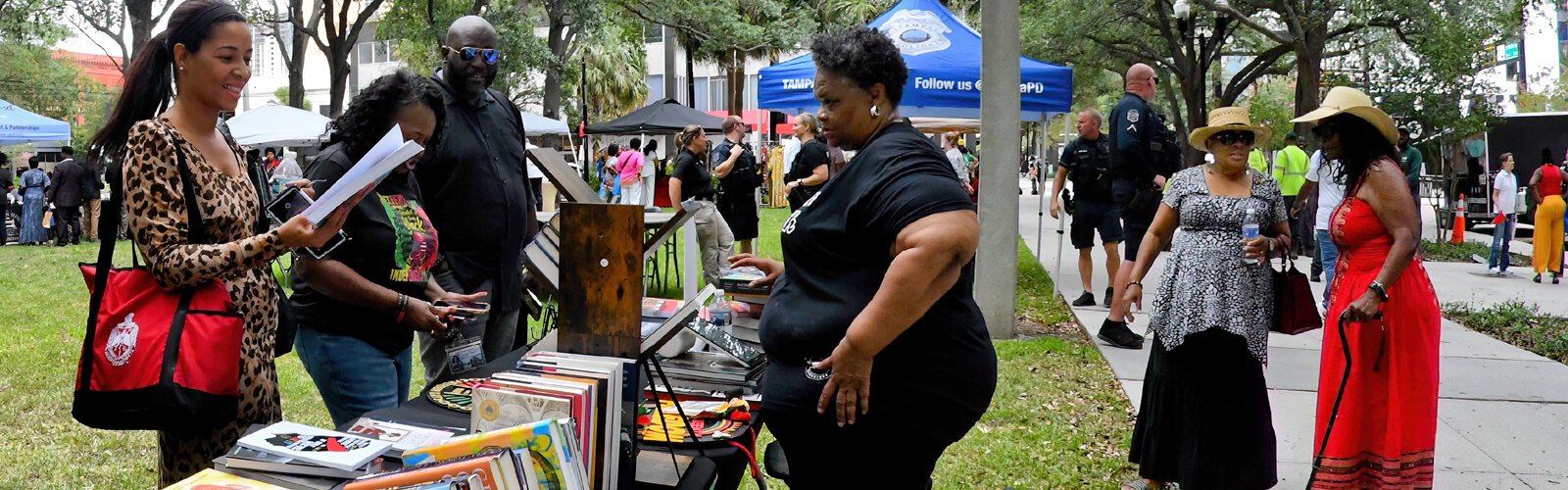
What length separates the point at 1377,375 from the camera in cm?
430

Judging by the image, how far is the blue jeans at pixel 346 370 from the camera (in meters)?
3.23

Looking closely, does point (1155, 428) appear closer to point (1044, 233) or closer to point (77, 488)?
point (77, 488)

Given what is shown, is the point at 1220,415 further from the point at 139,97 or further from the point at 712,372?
the point at 139,97

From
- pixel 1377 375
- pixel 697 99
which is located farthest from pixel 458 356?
pixel 697 99

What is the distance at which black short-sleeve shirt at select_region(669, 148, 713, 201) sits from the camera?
34.3ft

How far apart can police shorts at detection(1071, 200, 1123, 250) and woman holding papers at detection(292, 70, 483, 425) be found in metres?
6.67

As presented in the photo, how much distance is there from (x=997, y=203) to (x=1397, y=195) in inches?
143

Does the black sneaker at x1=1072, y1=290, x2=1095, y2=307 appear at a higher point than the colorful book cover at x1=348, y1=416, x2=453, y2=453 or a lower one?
lower

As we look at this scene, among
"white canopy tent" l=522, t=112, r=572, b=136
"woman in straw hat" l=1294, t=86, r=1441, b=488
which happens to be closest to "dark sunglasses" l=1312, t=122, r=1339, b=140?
"woman in straw hat" l=1294, t=86, r=1441, b=488

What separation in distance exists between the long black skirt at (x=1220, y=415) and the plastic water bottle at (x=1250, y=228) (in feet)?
1.01

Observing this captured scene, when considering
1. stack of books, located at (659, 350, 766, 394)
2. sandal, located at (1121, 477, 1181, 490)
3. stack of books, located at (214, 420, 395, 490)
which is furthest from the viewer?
sandal, located at (1121, 477, 1181, 490)

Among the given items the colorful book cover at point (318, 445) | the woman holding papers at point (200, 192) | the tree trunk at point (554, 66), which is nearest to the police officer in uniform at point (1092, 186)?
the woman holding papers at point (200, 192)

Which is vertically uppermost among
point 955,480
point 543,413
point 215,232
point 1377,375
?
point 215,232

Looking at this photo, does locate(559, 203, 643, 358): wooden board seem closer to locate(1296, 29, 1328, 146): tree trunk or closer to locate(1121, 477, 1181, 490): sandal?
locate(1121, 477, 1181, 490): sandal
